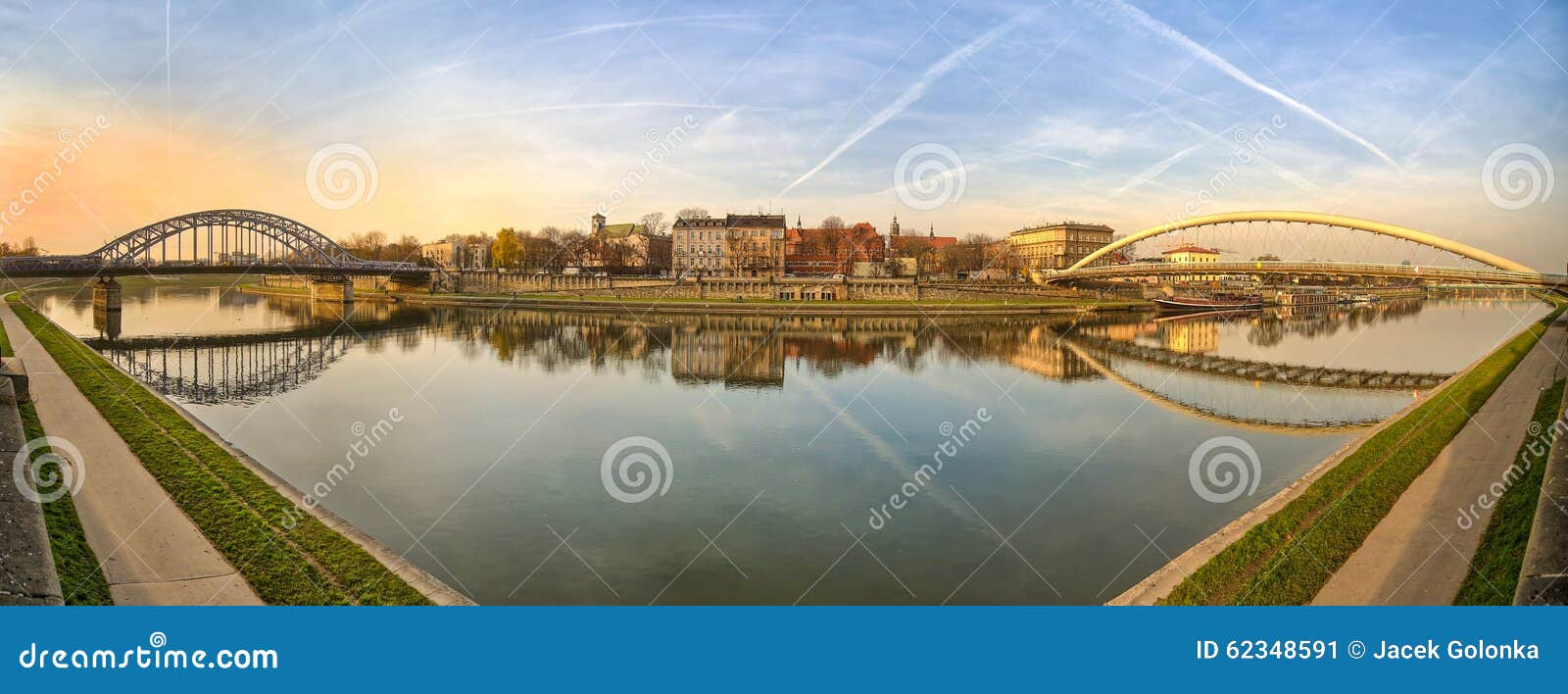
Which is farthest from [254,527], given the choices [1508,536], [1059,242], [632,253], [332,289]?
[1059,242]

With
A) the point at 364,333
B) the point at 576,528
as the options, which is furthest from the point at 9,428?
the point at 364,333

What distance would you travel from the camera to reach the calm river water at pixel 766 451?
7.77m

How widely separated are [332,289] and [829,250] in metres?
44.8

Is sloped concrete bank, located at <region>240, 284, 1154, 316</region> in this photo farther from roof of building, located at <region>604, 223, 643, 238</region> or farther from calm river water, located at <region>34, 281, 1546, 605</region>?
roof of building, located at <region>604, 223, 643, 238</region>

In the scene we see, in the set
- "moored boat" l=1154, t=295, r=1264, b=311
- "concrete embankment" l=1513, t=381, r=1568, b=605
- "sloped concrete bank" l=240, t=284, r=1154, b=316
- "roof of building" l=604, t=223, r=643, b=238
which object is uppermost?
"roof of building" l=604, t=223, r=643, b=238

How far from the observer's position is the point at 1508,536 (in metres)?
7.19

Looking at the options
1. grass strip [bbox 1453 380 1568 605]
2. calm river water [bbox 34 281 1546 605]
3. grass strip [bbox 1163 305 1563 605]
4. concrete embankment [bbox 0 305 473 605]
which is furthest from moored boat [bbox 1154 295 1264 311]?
concrete embankment [bbox 0 305 473 605]

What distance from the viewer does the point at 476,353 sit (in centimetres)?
2730

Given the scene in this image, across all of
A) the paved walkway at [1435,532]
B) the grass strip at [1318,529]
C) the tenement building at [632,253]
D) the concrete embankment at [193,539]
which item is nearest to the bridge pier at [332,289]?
the tenement building at [632,253]

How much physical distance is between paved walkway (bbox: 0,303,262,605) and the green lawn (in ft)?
0.23

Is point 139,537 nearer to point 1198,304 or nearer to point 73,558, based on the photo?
point 73,558

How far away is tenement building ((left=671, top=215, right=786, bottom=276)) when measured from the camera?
74.3 m

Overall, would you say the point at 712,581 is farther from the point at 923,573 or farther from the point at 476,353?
the point at 476,353

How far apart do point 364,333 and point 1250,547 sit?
37632 mm
